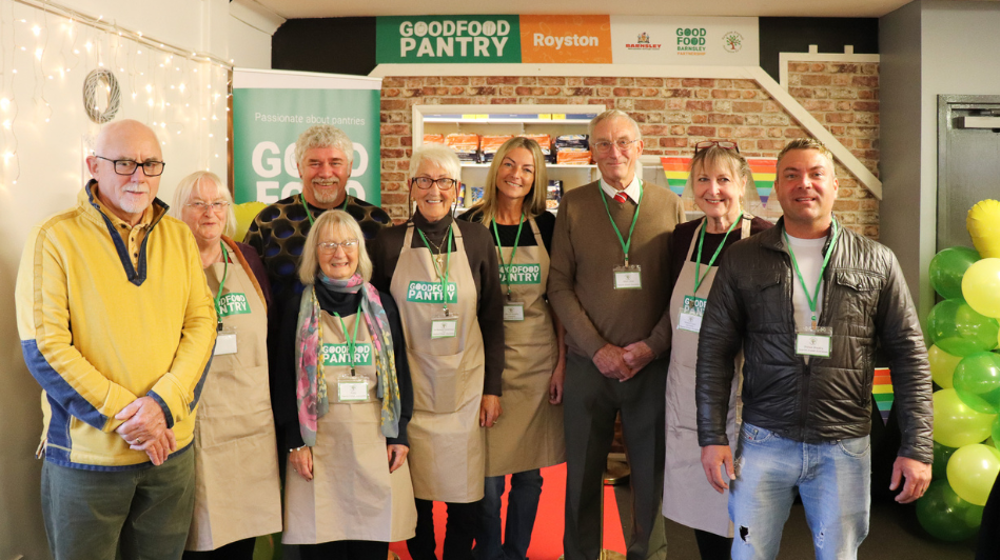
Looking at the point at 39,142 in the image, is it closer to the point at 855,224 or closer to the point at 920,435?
the point at 920,435

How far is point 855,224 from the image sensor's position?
502 centimetres

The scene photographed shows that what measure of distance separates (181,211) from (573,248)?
143 cm

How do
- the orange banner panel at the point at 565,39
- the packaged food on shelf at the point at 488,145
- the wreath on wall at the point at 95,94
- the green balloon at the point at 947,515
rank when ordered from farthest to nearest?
the packaged food on shelf at the point at 488,145
the orange banner panel at the point at 565,39
the green balloon at the point at 947,515
the wreath on wall at the point at 95,94

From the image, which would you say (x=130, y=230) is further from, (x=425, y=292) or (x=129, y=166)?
(x=425, y=292)

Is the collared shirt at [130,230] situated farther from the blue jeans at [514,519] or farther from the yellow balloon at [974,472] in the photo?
the yellow balloon at [974,472]

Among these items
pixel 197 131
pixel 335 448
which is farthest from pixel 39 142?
pixel 335 448

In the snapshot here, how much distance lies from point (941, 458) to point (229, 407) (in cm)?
366

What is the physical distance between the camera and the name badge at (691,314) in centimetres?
237

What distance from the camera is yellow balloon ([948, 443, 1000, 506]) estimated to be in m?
3.29

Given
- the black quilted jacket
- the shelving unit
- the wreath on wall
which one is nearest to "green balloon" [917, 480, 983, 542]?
the black quilted jacket

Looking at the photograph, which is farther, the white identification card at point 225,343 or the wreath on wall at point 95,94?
the wreath on wall at point 95,94

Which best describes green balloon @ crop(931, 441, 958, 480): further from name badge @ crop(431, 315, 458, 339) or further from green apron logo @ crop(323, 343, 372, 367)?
green apron logo @ crop(323, 343, 372, 367)

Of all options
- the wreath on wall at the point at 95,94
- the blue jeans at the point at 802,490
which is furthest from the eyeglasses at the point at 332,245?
the wreath on wall at the point at 95,94

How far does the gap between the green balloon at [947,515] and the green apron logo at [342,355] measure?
3.12m
